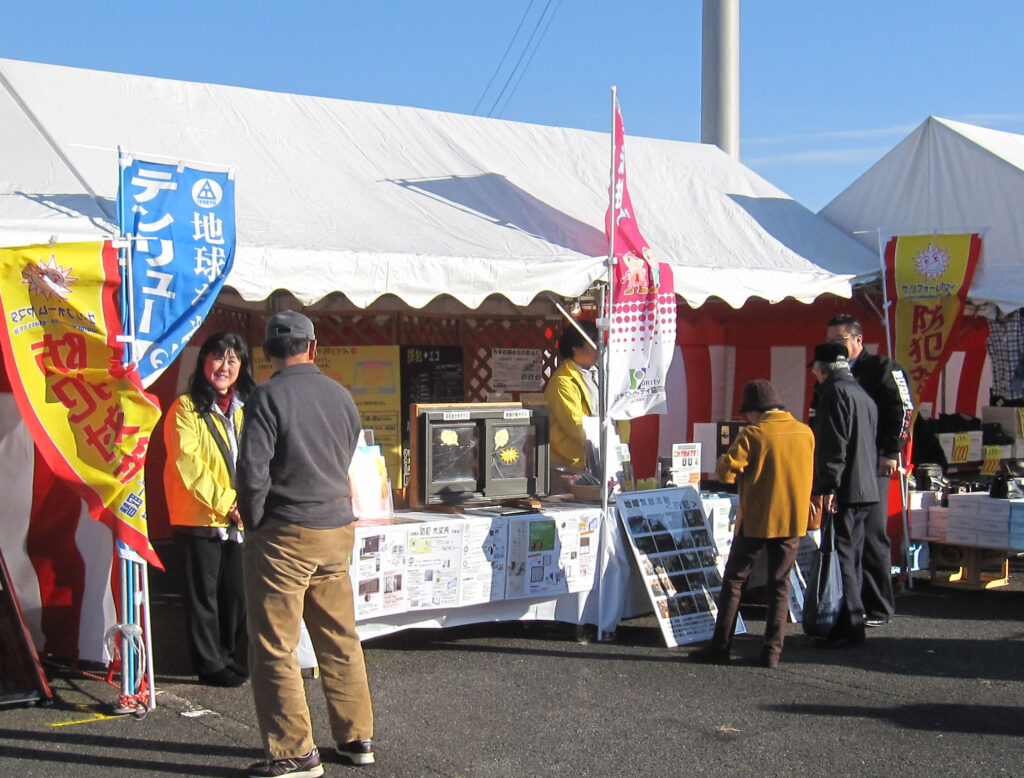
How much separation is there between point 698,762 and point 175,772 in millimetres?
1775

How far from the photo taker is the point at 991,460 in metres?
7.56

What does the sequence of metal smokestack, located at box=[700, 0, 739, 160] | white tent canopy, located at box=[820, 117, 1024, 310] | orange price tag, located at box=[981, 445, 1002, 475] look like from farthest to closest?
metal smokestack, located at box=[700, 0, 739, 160] → orange price tag, located at box=[981, 445, 1002, 475] → white tent canopy, located at box=[820, 117, 1024, 310]

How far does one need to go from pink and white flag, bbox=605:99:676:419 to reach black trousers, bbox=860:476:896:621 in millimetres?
1326

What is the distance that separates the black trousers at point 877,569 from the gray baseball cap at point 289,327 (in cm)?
340

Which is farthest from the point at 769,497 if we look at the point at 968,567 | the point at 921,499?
the point at 968,567

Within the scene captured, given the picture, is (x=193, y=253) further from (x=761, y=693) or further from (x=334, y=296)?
(x=761, y=693)

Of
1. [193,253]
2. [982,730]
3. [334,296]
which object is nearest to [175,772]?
[193,253]

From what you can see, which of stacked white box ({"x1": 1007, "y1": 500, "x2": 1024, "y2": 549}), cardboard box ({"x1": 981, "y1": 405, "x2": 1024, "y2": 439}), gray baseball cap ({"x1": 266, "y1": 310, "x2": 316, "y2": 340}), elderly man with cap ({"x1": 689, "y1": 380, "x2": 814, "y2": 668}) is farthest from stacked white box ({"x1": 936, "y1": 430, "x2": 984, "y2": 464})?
gray baseball cap ({"x1": 266, "y1": 310, "x2": 316, "y2": 340})

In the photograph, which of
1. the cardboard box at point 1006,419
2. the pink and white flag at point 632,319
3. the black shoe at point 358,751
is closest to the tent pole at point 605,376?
the pink and white flag at point 632,319

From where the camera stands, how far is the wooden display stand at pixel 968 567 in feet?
21.9

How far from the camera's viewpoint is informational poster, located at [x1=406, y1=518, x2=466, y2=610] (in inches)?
193

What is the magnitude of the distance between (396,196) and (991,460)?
4.59 metres

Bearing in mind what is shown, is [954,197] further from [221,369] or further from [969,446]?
[221,369]

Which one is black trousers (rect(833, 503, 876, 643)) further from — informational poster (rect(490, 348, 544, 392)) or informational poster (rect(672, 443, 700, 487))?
informational poster (rect(490, 348, 544, 392))
